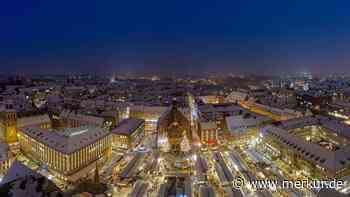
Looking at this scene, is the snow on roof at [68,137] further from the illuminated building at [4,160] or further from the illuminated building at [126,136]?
the illuminated building at [4,160]

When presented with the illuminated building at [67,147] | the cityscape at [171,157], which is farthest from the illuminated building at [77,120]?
the illuminated building at [67,147]

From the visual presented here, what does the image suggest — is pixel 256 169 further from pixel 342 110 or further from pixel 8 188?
pixel 342 110

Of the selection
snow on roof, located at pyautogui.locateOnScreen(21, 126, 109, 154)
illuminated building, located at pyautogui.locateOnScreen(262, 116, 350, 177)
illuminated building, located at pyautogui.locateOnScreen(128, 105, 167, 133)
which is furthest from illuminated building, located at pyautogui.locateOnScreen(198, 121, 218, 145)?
snow on roof, located at pyautogui.locateOnScreen(21, 126, 109, 154)

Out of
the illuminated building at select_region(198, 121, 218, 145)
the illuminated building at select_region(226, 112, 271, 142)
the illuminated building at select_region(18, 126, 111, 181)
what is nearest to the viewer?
the illuminated building at select_region(18, 126, 111, 181)

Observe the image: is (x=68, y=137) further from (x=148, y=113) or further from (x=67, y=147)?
(x=148, y=113)

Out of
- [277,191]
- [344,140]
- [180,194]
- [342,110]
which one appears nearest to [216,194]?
[180,194]

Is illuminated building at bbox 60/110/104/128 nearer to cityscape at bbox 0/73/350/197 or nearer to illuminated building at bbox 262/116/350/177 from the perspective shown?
cityscape at bbox 0/73/350/197
